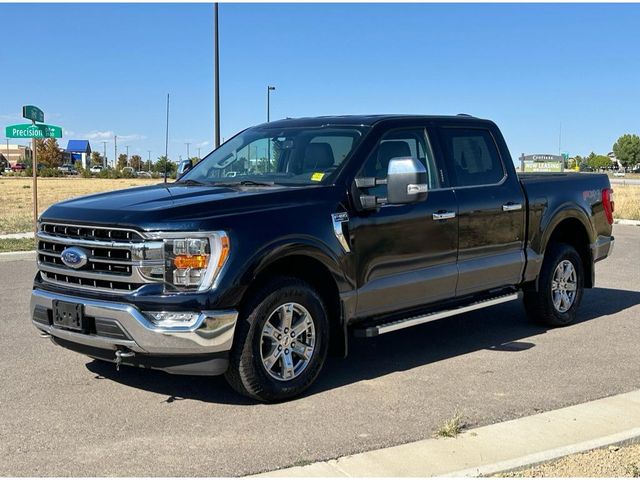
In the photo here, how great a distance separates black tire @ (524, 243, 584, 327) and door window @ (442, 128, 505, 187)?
1.11 m

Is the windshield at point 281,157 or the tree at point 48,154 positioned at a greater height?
the tree at point 48,154

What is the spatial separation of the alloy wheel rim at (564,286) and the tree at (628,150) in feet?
467

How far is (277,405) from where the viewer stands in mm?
4879

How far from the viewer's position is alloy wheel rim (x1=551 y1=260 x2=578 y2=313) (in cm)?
731

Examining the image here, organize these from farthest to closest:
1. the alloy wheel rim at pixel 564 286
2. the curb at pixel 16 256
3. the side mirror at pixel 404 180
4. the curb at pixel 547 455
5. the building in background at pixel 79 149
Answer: the building in background at pixel 79 149 → the curb at pixel 16 256 → the alloy wheel rim at pixel 564 286 → the side mirror at pixel 404 180 → the curb at pixel 547 455

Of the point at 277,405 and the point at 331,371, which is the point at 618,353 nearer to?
the point at 331,371

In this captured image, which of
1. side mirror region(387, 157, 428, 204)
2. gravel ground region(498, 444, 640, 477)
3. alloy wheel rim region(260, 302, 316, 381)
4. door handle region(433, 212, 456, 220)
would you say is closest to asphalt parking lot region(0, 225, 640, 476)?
alloy wheel rim region(260, 302, 316, 381)

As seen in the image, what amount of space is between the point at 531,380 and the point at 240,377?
2.24 metres

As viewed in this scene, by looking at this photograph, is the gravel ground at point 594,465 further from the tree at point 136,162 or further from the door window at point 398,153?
the tree at point 136,162

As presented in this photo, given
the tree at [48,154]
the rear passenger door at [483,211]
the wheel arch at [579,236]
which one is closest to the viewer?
the rear passenger door at [483,211]

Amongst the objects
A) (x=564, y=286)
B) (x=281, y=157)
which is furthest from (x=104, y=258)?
(x=564, y=286)

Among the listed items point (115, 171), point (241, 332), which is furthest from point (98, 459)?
point (115, 171)

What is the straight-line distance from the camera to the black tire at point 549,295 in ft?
23.5

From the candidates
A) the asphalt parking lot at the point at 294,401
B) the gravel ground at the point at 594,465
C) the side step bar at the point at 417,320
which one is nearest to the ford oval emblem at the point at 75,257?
the asphalt parking lot at the point at 294,401
